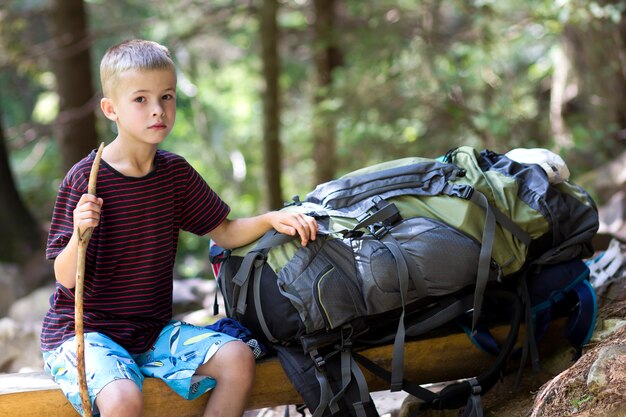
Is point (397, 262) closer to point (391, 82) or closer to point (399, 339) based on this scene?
point (399, 339)

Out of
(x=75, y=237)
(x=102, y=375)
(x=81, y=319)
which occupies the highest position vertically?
(x=75, y=237)

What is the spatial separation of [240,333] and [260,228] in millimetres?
475

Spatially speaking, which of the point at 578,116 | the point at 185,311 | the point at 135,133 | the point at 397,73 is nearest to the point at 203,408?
the point at 135,133

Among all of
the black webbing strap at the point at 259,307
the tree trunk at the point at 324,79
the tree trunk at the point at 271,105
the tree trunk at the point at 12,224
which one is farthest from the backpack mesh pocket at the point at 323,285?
the tree trunk at the point at 12,224

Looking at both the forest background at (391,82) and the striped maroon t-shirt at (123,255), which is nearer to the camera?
the striped maroon t-shirt at (123,255)

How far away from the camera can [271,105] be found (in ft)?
31.6

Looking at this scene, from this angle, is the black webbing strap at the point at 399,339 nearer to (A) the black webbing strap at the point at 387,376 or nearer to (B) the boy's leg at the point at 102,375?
(A) the black webbing strap at the point at 387,376

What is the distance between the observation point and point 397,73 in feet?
Answer: 28.6

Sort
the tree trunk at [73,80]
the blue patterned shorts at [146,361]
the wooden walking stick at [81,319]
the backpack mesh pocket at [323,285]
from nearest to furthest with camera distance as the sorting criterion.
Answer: the wooden walking stick at [81,319], the blue patterned shorts at [146,361], the backpack mesh pocket at [323,285], the tree trunk at [73,80]

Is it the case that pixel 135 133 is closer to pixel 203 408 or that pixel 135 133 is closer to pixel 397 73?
pixel 203 408

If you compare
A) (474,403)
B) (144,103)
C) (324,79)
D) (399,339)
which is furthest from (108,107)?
(324,79)

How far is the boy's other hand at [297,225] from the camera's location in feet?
10.3

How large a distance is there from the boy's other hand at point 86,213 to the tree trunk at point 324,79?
655 centimetres

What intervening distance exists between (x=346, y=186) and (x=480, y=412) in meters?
1.19
